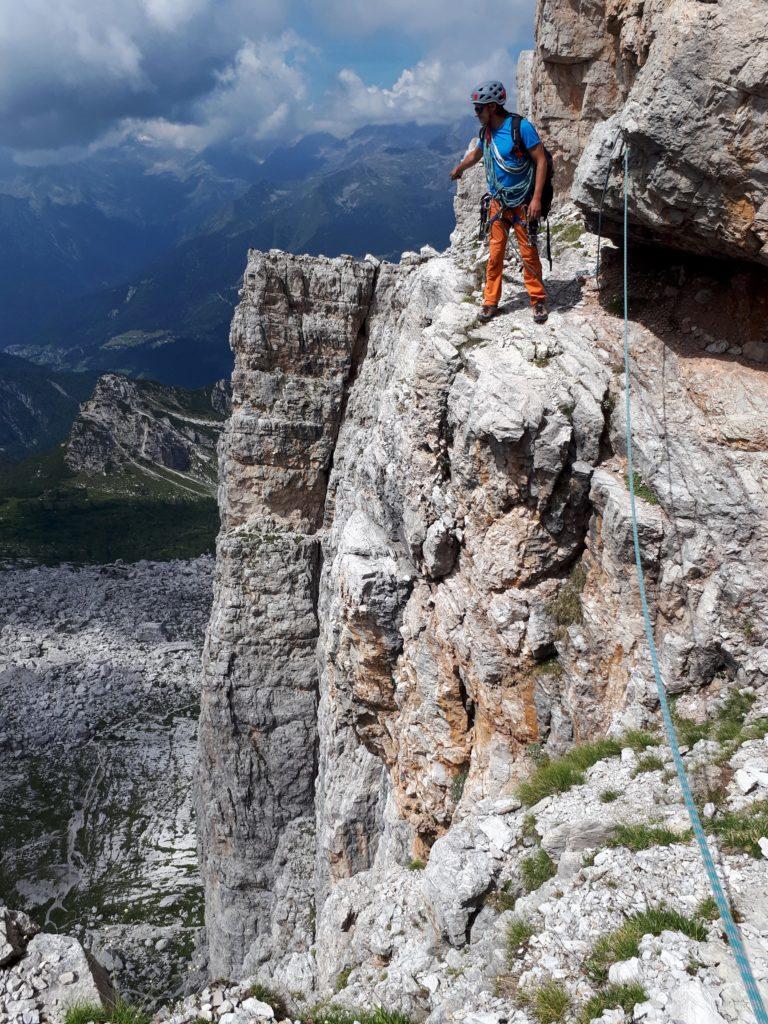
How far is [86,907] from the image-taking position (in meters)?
38.3

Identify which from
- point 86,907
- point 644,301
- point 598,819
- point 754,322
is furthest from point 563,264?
point 86,907

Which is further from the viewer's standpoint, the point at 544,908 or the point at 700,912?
the point at 544,908

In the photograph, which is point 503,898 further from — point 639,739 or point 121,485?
point 121,485

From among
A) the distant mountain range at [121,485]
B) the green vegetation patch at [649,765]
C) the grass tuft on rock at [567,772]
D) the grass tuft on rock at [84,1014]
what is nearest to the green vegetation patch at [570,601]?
the grass tuft on rock at [567,772]

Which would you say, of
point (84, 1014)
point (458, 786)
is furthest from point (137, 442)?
point (84, 1014)

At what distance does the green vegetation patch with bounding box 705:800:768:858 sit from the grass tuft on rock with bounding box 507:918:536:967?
2.39m

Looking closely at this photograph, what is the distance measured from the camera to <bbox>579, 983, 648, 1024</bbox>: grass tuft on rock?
545 centimetres

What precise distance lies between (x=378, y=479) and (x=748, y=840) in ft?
37.7

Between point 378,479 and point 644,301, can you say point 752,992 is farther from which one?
point 378,479

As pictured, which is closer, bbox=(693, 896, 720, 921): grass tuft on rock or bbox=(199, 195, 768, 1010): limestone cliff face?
bbox=(693, 896, 720, 921): grass tuft on rock

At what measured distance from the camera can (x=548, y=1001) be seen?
5.92 meters

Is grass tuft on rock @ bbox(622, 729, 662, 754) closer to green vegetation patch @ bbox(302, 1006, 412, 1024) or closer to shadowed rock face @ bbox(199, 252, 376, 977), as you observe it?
green vegetation patch @ bbox(302, 1006, 412, 1024)

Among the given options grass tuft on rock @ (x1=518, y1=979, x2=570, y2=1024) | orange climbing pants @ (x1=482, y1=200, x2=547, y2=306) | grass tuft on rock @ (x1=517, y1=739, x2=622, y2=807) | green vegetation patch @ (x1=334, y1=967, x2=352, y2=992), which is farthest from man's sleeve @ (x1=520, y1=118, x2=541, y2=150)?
green vegetation patch @ (x1=334, y1=967, x2=352, y2=992)

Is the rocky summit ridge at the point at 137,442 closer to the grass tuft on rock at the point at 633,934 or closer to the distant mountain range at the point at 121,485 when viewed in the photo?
the distant mountain range at the point at 121,485
